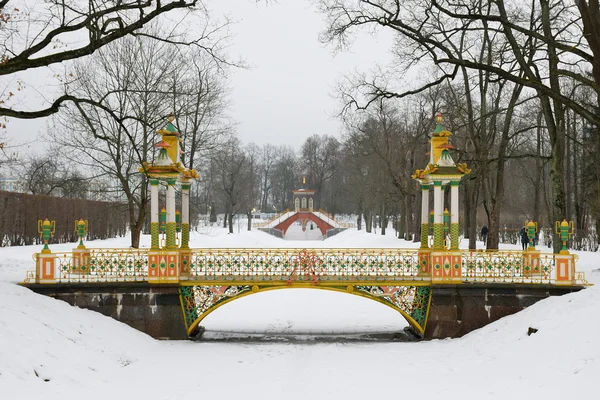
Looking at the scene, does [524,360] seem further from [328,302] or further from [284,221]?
[284,221]

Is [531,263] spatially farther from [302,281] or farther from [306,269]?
[302,281]

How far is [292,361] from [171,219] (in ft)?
16.8

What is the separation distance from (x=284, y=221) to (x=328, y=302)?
3788cm

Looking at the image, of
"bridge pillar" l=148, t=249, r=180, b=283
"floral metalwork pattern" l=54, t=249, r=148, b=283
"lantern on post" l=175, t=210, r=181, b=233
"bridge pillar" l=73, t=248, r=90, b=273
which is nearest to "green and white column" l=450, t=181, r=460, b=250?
"bridge pillar" l=148, t=249, r=180, b=283

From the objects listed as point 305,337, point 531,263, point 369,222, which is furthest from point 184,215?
point 369,222

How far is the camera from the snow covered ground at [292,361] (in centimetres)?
952

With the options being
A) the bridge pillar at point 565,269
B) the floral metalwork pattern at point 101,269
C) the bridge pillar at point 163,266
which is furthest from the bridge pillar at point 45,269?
the bridge pillar at point 565,269

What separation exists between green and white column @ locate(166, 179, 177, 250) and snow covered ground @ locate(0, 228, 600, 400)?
2.40 m

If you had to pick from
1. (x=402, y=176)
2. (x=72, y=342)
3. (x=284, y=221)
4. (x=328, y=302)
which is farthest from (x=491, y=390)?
(x=284, y=221)

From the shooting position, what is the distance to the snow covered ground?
952cm

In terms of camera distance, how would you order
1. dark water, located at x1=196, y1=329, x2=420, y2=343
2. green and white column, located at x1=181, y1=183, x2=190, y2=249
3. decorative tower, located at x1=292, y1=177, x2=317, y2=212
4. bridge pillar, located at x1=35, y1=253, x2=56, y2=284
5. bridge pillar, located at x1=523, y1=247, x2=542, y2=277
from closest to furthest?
bridge pillar, located at x1=35, y1=253, x2=56, y2=284, bridge pillar, located at x1=523, y1=247, x2=542, y2=277, dark water, located at x1=196, y1=329, x2=420, y2=343, green and white column, located at x1=181, y1=183, x2=190, y2=249, decorative tower, located at x1=292, y1=177, x2=317, y2=212

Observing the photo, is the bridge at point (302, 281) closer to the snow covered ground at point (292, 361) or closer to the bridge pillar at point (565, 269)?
the bridge pillar at point (565, 269)

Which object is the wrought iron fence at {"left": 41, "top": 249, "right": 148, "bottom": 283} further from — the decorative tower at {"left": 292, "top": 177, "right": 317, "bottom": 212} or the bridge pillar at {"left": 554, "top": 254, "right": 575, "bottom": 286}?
the decorative tower at {"left": 292, "top": 177, "right": 317, "bottom": 212}

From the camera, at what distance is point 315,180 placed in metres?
82.2
